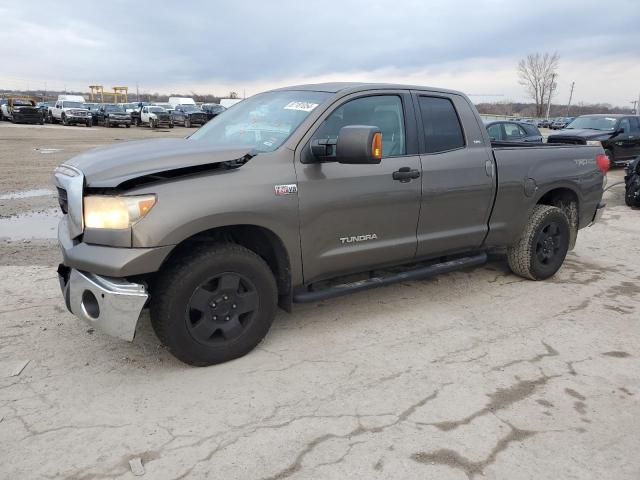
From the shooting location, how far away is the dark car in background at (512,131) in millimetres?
13703

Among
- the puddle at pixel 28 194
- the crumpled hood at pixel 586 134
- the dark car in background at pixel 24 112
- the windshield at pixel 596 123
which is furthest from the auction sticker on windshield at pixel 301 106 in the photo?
the dark car in background at pixel 24 112

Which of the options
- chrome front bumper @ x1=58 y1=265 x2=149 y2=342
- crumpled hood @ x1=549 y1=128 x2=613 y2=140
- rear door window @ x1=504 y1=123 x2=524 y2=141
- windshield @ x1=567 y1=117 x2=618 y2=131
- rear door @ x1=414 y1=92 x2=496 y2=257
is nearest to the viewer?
chrome front bumper @ x1=58 y1=265 x2=149 y2=342

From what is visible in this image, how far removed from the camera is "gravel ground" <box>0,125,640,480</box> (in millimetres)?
2547

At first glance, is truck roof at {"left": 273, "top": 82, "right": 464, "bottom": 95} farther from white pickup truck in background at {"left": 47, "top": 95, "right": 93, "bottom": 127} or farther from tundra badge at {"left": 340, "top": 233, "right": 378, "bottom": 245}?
white pickup truck in background at {"left": 47, "top": 95, "right": 93, "bottom": 127}

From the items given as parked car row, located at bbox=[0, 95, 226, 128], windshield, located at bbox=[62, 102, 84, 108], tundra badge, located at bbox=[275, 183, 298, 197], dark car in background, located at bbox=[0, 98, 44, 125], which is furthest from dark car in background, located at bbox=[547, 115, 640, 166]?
dark car in background, located at bbox=[0, 98, 44, 125]

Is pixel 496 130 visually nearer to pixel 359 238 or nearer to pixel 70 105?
pixel 359 238

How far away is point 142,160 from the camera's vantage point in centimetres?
315

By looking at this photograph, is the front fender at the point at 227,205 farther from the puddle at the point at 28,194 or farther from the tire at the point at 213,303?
the puddle at the point at 28,194

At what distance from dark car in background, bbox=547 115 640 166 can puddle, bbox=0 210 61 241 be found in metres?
12.6

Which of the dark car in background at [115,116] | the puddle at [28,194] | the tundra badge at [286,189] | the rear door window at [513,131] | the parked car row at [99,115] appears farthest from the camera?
the parked car row at [99,115]

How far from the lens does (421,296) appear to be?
15.9 ft

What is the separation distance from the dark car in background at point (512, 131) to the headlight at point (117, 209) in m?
12.0

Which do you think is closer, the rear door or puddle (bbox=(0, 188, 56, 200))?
the rear door

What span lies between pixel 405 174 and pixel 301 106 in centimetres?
94
